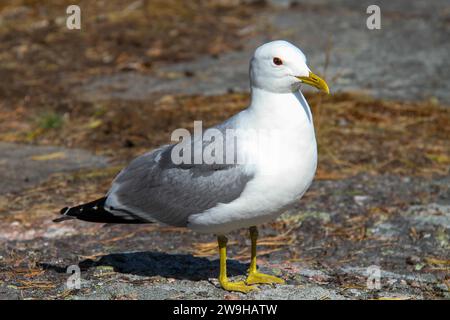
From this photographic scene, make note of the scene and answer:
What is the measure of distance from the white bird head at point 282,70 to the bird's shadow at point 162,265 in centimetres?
119

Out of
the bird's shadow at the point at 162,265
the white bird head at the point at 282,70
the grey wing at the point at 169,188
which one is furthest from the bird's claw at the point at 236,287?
the white bird head at the point at 282,70

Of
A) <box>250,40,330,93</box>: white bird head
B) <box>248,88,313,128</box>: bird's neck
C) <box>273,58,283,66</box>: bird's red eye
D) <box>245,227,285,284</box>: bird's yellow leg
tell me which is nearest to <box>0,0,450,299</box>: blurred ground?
<box>245,227,285,284</box>: bird's yellow leg

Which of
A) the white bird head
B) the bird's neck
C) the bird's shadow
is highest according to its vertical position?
the white bird head

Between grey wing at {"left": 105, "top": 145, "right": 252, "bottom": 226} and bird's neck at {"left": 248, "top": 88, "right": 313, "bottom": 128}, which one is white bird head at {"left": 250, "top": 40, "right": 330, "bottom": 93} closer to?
bird's neck at {"left": 248, "top": 88, "right": 313, "bottom": 128}

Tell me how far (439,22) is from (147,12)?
12.5 ft

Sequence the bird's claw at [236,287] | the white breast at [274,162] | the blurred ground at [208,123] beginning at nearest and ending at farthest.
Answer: the white breast at [274,162] → the bird's claw at [236,287] → the blurred ground at [208,123]

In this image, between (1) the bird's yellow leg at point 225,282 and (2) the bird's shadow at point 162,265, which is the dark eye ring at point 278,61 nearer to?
(1) the bird's yellow leg at point 225,282

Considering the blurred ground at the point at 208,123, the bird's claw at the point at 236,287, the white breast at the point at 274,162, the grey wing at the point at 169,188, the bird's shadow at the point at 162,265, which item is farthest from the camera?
the blurred ground at the point at 208,123

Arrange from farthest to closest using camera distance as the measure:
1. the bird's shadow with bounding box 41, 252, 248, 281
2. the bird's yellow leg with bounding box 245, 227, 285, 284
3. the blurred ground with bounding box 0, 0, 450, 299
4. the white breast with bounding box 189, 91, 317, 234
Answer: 1. the blurred ground with bounding box 0, 0, 450, 299
2. the bird's shadow with bounding box 41, 252, 248, 281
3. the bird's yellow leg with bounding box 245, 227, 285, 284
4. the white breast with bounding box 189, 91, 317, 234

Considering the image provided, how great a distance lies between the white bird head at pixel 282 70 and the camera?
440 centimetres

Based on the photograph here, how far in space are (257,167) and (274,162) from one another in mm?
87

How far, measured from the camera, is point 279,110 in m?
4.45

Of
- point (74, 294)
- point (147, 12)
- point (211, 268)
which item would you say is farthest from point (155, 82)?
point (74, 294)

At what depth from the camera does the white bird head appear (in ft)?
14.4
